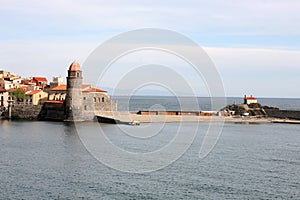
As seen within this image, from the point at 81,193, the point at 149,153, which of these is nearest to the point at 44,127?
the point at 149,153

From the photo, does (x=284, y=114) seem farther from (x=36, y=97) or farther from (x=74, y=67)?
(x=36, y=97)

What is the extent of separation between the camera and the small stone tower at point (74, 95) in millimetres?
74244

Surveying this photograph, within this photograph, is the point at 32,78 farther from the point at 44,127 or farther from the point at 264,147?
the point at 264,147

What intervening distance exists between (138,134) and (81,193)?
101 feet

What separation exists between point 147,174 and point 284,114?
71.0 m

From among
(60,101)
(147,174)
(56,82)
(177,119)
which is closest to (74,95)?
(60,101)

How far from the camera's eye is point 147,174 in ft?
108

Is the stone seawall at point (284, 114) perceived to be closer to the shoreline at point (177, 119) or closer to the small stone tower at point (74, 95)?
the shoreline at point (177, 119)

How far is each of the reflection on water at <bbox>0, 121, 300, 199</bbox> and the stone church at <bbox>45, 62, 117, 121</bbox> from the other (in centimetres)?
2380

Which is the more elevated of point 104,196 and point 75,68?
point 75,68

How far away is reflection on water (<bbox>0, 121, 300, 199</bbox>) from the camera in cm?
2763

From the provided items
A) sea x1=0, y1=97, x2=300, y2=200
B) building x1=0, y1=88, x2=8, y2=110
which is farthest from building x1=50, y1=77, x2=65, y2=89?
sea x1=0, y1=97, x2=300, y2=200

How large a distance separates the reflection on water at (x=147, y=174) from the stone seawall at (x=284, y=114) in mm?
48388

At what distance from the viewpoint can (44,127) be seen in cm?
6400
